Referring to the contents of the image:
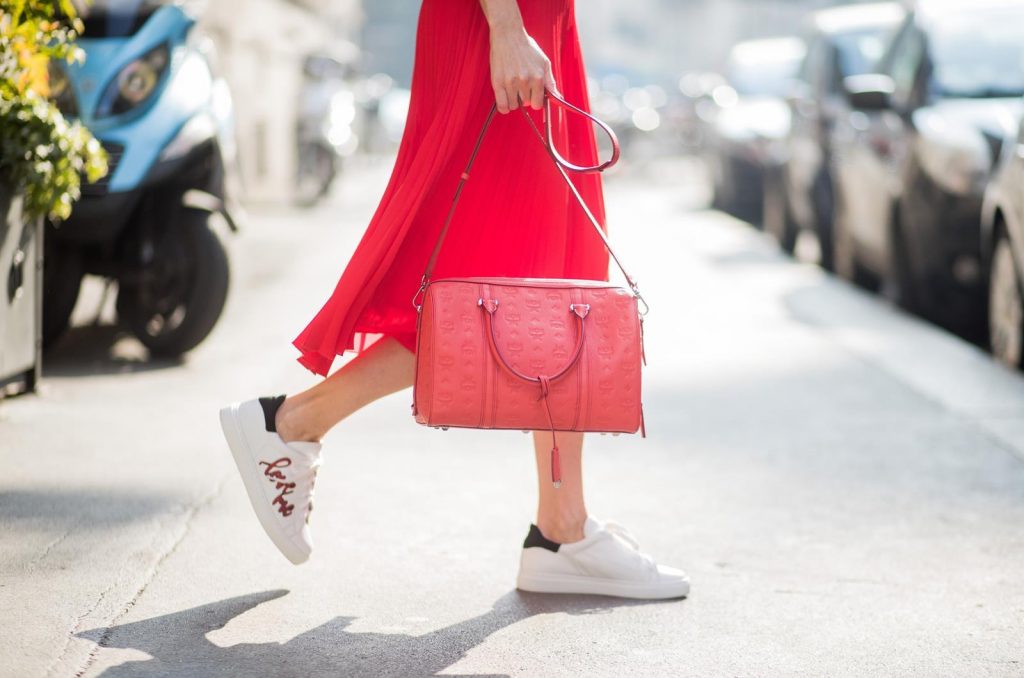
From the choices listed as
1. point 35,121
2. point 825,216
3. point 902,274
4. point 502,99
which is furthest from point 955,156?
point 502,99

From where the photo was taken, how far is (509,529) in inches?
156

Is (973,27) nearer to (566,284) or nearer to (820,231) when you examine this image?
(820,231)

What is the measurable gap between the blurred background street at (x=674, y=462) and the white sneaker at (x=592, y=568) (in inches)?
1.5

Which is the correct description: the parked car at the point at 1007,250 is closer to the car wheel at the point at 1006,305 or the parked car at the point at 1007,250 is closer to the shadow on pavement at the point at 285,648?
the car wheel at the point at 1006,305

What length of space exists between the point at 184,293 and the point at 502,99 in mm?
3192

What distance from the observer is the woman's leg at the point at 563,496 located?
3.31 metres

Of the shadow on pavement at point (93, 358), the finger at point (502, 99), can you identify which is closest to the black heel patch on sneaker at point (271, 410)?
the finger at point (502, 99)

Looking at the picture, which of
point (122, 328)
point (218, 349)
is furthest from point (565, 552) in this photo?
point (122, 328)

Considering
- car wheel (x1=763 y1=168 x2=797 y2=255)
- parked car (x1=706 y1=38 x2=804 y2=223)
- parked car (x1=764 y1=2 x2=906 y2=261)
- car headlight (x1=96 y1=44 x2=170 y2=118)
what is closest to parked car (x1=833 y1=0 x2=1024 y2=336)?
parked car (x1=764 y1=2 x2=906 y2=261)

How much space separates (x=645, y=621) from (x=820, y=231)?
8.12 metres

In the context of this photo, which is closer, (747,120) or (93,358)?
(93,358)

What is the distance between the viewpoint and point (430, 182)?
10.4 feet

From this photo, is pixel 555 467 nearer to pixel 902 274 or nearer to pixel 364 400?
pixel 364 400

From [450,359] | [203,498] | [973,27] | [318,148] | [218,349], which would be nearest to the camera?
[450,359]
